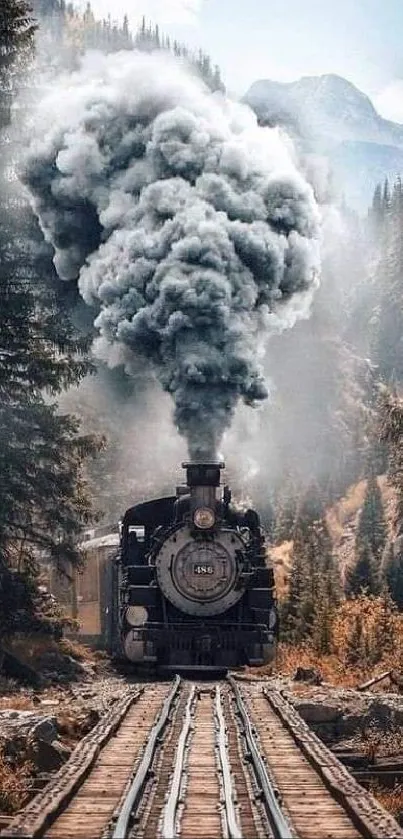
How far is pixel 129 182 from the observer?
967 inches

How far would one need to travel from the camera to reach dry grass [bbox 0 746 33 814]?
8.87 metres

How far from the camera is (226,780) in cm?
878

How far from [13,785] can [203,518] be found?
31.0 ft

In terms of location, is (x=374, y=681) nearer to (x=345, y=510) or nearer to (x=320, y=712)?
(x=320, y=712)

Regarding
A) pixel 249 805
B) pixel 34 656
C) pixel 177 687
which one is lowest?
pixel 34 656

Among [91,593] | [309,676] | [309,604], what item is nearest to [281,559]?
[91,593]

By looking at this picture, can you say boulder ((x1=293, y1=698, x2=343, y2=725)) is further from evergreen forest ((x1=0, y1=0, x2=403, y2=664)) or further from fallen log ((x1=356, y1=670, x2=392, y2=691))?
evergreen forest ((x1=0, y1=0, x2=403, y2=664))

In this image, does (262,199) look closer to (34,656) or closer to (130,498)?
(34,656)

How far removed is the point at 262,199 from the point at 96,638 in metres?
17.4

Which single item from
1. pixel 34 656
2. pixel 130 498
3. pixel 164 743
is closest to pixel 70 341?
pixel 34 656

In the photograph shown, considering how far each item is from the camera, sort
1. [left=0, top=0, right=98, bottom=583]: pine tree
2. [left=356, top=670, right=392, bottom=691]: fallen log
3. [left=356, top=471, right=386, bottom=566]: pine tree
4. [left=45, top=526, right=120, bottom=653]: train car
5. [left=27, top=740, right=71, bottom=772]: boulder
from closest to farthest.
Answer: [left=27, top=740, right=71, bottom=772]: boulder → [left=356, top=670, right=392, bottom=691]: fallen log → [left=0, top=0, right=98, bottom=583]: pine tree → [left=45, top=526, right=120, bottom=653]: train car → [left=356, top=471, right=386, bottom=566]: pine tree

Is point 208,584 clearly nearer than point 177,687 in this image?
No

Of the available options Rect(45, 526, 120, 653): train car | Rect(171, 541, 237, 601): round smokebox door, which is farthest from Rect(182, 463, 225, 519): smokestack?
Rect(45, 526, 120, 653): train car

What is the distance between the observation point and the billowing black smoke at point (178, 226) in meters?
21.0
